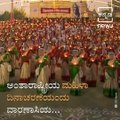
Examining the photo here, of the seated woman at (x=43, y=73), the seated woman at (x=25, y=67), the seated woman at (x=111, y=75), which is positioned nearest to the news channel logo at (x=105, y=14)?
the seated woman at (x=111, y=75)

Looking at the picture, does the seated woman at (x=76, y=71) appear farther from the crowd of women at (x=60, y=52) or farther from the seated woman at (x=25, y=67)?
the seated woman at (x=25, y=67)

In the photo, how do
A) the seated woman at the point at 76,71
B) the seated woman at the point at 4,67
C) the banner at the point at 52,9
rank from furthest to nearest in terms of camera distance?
the seated woman at the point at 4,67
the seated woman at the point at 76,71
the banner at the point at 52,9

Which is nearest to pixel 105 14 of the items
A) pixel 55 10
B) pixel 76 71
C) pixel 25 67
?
pixel 55 10

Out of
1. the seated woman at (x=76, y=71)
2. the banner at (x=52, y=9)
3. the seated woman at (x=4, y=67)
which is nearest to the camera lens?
the banner at (x=52, y=9)

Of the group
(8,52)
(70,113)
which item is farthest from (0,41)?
(70,113)

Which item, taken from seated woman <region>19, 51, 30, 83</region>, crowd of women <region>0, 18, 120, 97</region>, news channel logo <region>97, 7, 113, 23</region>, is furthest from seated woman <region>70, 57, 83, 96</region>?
news channel logo <region>97, 7, 113, 23</region>

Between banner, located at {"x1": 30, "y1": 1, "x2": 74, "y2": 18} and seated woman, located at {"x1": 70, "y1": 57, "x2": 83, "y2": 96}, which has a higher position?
banner, located at {"x1": 30, "y1": 1, "x2": 74, "y2": 18}

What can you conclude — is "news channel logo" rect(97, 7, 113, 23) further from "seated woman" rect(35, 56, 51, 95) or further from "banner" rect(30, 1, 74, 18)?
"seated woman" rect(35, 56, 51, 95)

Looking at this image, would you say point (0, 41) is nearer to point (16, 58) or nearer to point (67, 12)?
point (16, 58)

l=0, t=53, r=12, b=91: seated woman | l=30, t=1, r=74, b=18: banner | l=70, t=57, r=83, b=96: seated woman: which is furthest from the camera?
l=0, t=53, r=12, b=91: seated woman

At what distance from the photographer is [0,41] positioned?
384 cm

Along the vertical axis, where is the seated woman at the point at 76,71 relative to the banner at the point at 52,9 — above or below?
below

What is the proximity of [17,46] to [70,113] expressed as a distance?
0.95 metres

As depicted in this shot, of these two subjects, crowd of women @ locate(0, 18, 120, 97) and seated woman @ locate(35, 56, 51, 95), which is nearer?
seated woman @ locate(35, 56, 51, 95)
